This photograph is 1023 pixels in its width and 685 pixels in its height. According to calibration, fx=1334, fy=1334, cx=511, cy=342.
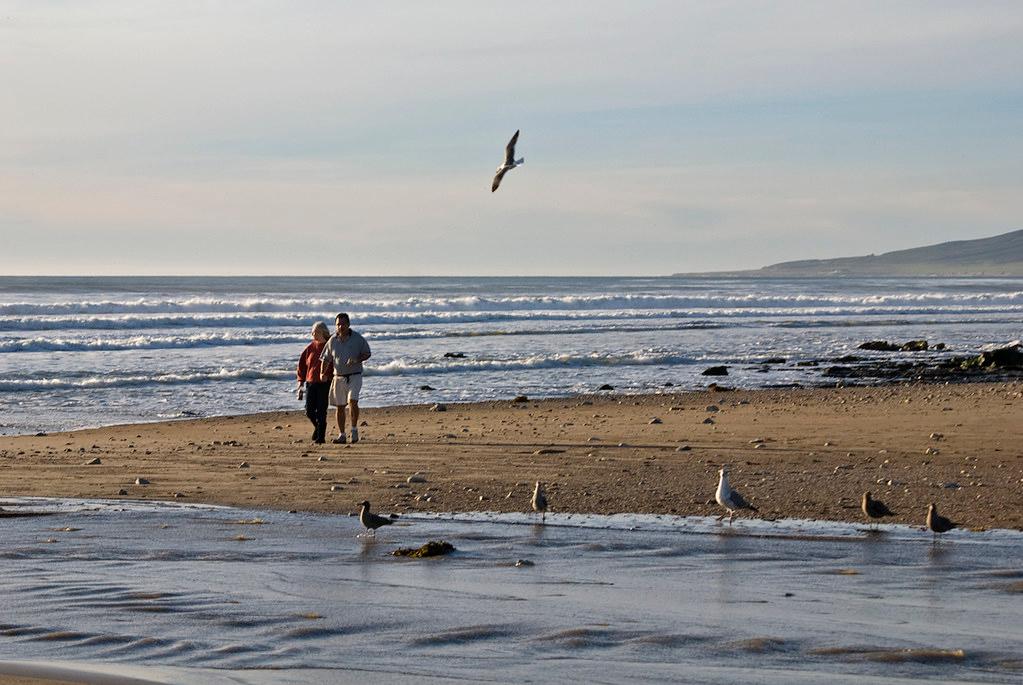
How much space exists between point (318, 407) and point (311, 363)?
72 centimetres

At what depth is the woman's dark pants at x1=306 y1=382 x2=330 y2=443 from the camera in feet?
47.3

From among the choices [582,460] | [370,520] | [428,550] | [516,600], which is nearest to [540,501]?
[370,520]

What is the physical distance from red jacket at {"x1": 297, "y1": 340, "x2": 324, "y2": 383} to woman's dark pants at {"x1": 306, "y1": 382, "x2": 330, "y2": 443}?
0.37 ft

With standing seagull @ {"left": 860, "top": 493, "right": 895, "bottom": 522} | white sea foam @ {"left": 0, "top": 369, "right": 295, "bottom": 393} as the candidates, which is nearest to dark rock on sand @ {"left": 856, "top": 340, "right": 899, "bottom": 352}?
white sea foam @ {"left": 0, "top": 369, "right": 295, "bottom": 393}

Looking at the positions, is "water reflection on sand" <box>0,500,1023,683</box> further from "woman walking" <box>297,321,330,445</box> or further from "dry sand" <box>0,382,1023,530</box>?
"woman walking" <box>297,321,330,445</box>

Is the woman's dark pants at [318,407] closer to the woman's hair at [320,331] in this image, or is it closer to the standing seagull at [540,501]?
the woman's hair at [320,331]

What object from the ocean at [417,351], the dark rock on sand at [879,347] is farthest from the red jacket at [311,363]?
the dark rock on sand at [879,347]

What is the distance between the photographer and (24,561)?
752 centimetres

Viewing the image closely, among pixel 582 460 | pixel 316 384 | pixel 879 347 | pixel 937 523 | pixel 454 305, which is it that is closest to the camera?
pixel 937 523

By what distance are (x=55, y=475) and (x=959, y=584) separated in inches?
305

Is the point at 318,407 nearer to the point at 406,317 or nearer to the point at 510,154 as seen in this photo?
the point at 510,154

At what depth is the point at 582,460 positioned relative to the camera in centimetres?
1205

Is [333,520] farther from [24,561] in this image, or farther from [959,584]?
[959,584]

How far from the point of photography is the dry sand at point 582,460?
9805 mm
